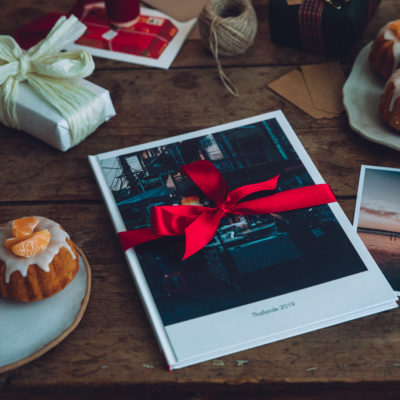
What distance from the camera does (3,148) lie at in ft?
2.66

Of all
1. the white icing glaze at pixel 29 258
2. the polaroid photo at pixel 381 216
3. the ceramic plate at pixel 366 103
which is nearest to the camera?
the white icing glaze at pixel 29 258

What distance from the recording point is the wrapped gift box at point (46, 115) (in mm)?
747

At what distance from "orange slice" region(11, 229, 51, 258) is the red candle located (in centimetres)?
54

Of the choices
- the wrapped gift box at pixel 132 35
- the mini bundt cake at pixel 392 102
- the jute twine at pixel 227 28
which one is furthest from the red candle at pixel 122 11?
the mini bundt cake at pixel 392 102

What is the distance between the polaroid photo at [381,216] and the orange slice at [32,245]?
434 millimetres

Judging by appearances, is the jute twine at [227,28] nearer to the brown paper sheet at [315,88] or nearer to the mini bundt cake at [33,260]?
the brown paper sheet at [315,88]

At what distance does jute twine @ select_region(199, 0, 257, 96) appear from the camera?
0.87 m

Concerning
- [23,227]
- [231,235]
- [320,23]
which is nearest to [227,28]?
[320,23]

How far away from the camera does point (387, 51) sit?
808mm

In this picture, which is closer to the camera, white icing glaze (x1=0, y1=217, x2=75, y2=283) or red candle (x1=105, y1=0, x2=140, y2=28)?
white icing glaze (x1=0, y1=217, x2=75, y2=283)

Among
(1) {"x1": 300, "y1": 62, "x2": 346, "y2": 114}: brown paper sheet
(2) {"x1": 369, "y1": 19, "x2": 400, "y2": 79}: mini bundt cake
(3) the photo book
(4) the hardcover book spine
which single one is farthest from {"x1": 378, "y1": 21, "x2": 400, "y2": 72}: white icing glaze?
(4) the hardcover book spine

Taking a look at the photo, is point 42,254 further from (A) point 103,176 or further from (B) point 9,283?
(A) point 103,176

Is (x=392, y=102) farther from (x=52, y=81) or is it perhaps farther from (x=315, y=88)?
(x=52, y=81)

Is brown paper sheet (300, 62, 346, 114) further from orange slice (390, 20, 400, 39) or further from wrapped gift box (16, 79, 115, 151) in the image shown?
wrapped gift box (16, 79, 115, 151)
